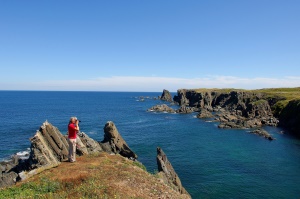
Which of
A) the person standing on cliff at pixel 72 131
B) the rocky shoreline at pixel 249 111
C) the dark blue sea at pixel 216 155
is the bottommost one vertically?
the dark blue sea at pixel 216 155

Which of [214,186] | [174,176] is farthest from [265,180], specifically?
[174,176]

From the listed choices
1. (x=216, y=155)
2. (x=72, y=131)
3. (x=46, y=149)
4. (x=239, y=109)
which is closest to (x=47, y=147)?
(x=46, y=149)

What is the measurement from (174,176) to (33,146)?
22.6 metres

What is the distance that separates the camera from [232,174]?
167ft

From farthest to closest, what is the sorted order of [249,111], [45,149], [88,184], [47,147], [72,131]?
1. [249,111]
2. [47,147]
3. [45,149]
4. [72,131]
5. [88,184]

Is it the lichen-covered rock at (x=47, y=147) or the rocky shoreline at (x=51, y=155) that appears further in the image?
the lichen-covered rock at (x=47, y=147)

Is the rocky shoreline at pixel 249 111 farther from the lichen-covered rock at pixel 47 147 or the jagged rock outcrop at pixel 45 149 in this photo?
the jagged rock outcrop at pixel 45 149

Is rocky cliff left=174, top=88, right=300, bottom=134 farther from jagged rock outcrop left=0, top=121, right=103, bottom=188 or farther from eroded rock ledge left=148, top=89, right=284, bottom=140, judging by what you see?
jagged rock outcrop left=0, top=121, right=103, bottom=188

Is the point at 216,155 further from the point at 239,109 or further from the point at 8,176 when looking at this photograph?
the point at 239,109

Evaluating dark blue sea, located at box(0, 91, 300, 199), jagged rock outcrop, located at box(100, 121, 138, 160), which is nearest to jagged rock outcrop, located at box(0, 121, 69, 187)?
jagged rock outcrop, located at box(100, 121, 138, 160)

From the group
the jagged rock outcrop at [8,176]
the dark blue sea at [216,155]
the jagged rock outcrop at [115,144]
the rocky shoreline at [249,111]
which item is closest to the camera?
the jagged rock outcrop at [8,176]

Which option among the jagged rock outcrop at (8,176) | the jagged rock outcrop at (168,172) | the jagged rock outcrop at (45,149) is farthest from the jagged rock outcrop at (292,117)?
the jagged rock outcrop at (8,176)

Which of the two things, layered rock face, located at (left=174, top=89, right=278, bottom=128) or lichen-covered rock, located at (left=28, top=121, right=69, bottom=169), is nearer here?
lichen-covered rock, located at (left=28, top=121, right=69, bottom=169)

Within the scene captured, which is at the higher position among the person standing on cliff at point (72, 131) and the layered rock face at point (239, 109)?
the person standing on cliff at point (72, 131)
